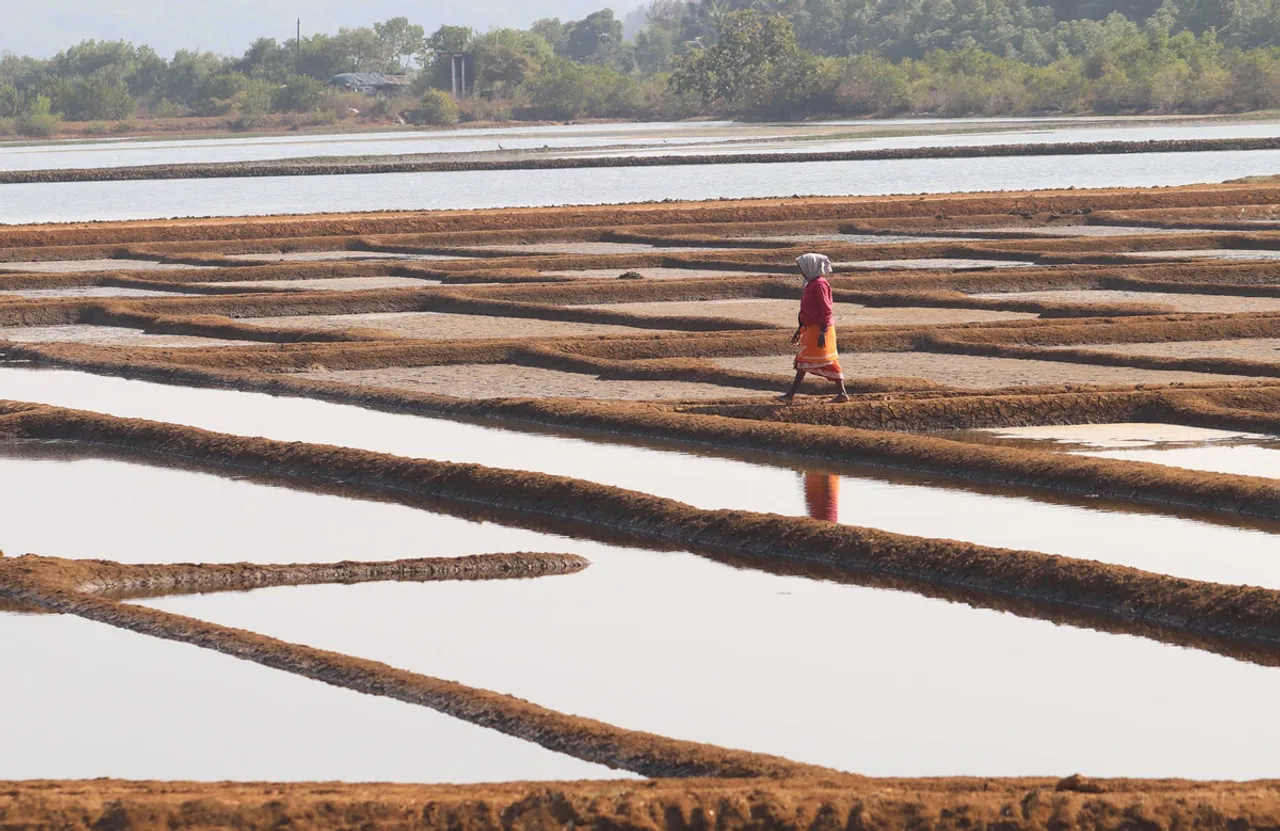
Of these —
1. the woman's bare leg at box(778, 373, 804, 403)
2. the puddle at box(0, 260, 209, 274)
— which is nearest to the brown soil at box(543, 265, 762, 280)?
the puddle at box(0, 260, 209, 274)

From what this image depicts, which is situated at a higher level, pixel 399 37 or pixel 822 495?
pixel 399 37

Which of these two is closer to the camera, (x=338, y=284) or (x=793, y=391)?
(x=793, y=391)

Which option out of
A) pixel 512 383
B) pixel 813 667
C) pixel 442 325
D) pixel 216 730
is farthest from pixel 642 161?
pixel 216 730

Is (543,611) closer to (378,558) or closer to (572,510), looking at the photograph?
(378,558)

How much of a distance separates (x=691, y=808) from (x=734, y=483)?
16.0 feet

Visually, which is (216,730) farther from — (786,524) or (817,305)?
(817,305)

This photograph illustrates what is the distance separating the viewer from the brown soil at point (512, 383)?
11.8m

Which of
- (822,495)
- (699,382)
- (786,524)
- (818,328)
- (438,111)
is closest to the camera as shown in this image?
(786,524)

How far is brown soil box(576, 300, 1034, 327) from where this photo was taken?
1579 centimetres

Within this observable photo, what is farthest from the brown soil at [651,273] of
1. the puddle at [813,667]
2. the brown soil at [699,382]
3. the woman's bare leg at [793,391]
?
the puddle at [813,667]

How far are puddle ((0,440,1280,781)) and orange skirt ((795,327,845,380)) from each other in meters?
Answer: 3.35

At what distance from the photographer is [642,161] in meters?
49.6

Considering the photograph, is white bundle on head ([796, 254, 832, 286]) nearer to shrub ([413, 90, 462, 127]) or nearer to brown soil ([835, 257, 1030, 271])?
brown soil ([835, 257, 1030, 271])

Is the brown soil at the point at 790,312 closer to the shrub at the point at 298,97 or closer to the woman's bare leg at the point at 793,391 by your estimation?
the woman's bare leg at the point at 793,391
